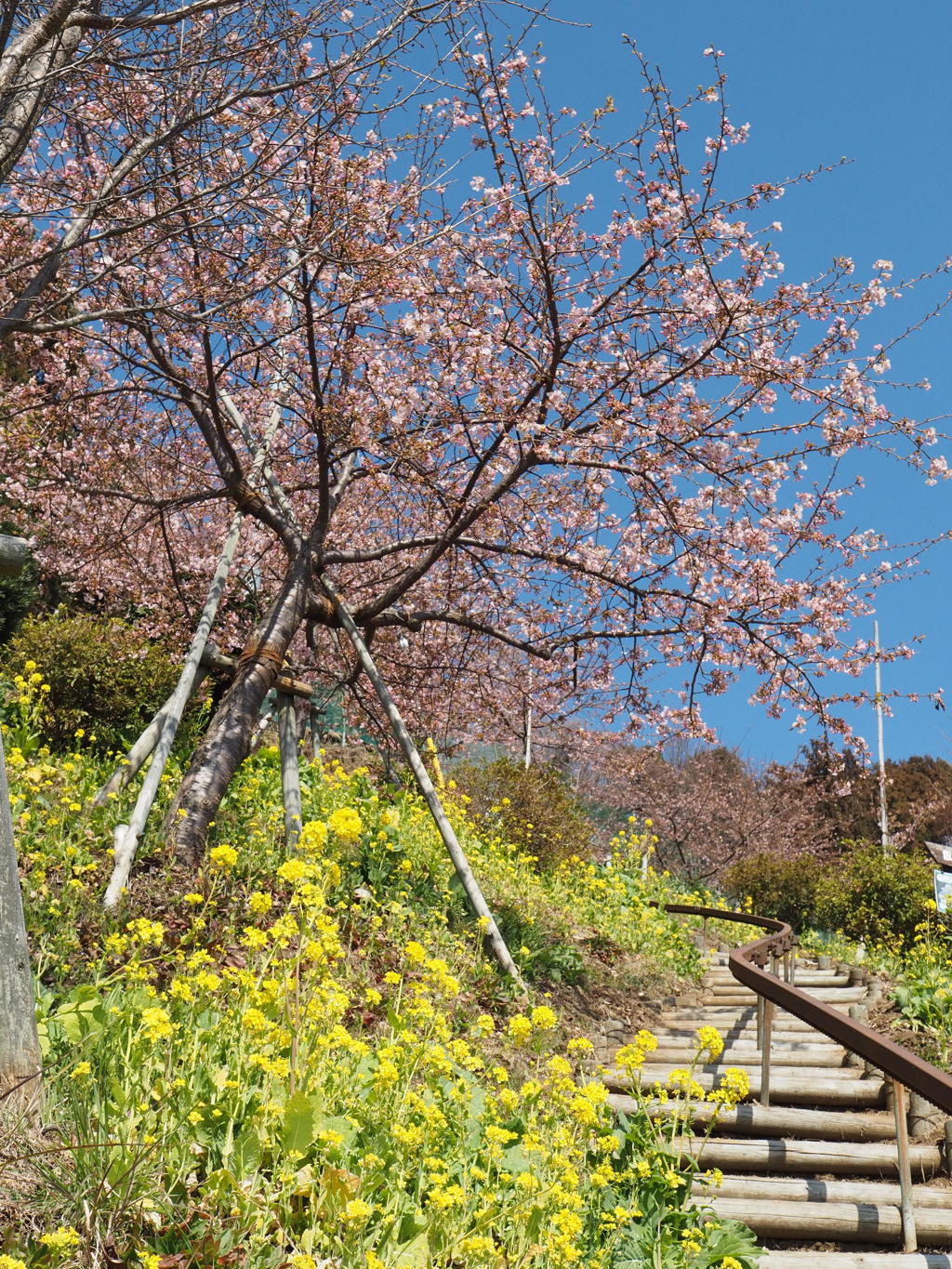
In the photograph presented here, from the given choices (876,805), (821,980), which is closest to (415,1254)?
(821,980)

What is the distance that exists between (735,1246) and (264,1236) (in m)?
2.51

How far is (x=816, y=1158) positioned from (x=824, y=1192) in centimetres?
36

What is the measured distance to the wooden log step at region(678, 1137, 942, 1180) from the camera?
5.48 metres

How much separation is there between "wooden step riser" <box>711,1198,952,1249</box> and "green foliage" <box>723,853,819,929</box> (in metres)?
12.5

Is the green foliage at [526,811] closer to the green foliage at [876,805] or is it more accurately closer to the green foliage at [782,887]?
the green foliage at [782,887]

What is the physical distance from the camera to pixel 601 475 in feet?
25.4

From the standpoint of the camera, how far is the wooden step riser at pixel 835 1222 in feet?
16.0

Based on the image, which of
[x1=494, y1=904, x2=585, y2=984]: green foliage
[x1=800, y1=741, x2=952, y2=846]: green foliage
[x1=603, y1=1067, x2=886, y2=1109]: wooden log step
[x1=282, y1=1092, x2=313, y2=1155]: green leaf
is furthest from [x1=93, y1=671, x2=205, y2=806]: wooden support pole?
[x1=800, y1=741, x2=952, y2=846]: green foliage

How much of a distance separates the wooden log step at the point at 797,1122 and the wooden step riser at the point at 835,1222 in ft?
2.44

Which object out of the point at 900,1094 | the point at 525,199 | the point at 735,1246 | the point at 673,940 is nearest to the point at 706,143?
the point at 525,199

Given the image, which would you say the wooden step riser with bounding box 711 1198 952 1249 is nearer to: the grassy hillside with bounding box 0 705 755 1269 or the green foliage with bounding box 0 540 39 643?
the grassy hillside with bounding box 0 705 755 1269

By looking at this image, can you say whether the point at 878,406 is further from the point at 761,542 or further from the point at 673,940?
the point at 673,940

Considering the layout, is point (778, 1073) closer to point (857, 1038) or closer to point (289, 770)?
point (857, 1038)

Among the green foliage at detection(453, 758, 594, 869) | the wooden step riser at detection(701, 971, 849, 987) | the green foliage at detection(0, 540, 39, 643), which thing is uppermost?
the green foliage at detection(0, 540, 39, 643)
